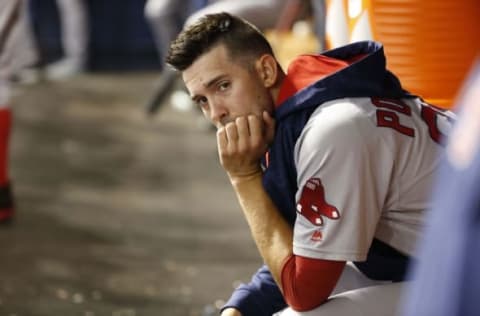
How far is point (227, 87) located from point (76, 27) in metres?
5.62

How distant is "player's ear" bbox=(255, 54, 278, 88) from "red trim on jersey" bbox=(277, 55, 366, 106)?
28 millimetres

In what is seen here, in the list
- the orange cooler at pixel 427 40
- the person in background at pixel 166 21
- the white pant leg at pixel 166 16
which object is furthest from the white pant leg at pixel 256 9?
the orange cooler at pixel 427 40

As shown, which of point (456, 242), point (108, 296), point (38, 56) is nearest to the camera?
point (456, 242)

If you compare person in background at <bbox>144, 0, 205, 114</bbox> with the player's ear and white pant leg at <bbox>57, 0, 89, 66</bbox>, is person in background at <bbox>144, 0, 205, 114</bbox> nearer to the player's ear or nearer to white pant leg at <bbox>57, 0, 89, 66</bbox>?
white pant leg at <bbox>57, 0, 89, 66</bbox>

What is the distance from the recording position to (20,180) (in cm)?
471

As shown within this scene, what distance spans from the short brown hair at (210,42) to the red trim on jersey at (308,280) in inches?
18.1

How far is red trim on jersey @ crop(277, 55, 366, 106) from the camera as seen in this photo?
2021 mm

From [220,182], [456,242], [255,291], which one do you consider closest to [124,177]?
[220,182]

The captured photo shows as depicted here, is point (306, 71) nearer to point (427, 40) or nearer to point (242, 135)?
point (242, 135)

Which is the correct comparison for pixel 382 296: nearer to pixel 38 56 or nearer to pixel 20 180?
pixel 20 180

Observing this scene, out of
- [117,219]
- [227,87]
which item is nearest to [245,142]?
[227,87]

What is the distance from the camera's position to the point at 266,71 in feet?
6.81

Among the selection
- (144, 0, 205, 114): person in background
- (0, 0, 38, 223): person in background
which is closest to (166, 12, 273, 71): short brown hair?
(0, 0, 38, 223): person in background

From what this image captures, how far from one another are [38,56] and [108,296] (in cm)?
428
